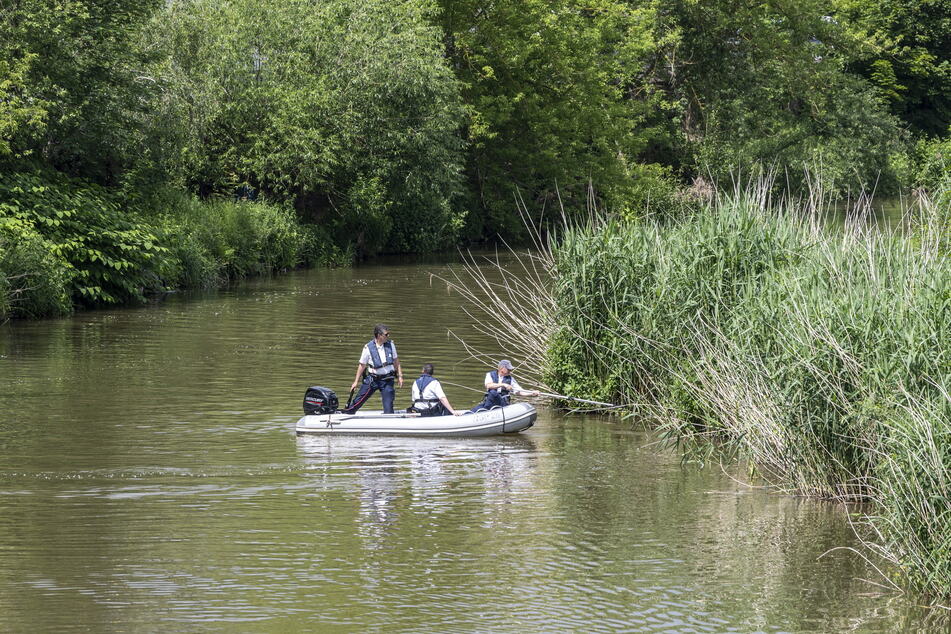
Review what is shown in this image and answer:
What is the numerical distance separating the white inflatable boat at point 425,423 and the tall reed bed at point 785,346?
137cm

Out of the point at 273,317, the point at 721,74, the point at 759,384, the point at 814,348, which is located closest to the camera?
the point at 814,348

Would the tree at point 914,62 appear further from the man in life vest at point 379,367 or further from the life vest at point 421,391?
the life vest at point 421,391

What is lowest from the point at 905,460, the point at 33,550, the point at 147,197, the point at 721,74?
the point at 33,550

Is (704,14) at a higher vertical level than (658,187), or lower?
higher

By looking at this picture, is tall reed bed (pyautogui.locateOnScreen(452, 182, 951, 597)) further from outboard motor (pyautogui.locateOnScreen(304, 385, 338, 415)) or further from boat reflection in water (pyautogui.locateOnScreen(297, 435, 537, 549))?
outboard motor (pyautogui.locateOnScreen(304, 385, 338, 415))

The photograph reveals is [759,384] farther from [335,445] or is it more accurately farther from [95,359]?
[95,359]

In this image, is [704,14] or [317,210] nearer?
[317,210]

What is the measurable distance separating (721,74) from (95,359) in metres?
35.6

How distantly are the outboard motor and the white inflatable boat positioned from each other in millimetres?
104

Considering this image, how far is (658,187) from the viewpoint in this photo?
155 feet

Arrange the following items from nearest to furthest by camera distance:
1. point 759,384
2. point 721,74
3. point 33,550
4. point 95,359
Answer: point 33,550
point 759,384
point 95,359
point 721,74

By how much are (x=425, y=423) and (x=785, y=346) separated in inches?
195

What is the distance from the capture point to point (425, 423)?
1539 centimetres

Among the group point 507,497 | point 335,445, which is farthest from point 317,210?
point 507,497
